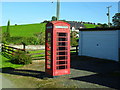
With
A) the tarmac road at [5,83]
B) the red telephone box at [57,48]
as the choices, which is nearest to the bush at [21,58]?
the red telephone box at [57,48]

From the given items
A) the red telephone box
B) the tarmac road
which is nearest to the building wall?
the red telephone box

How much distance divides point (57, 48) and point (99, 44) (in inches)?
322

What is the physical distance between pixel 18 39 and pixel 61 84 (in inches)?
1256

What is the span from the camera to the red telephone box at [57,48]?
9.94 metres

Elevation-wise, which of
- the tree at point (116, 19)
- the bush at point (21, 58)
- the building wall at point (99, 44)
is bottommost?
the bush at point (21, 58)

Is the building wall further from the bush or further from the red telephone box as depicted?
the red telephone box

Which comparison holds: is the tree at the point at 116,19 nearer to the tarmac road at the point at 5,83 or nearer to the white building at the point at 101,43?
the white building at the point at 101,43

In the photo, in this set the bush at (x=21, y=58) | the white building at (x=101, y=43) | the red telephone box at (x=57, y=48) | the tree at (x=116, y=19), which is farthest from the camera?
the tree at (x=116, y=19)

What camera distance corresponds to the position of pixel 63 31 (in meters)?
10.1

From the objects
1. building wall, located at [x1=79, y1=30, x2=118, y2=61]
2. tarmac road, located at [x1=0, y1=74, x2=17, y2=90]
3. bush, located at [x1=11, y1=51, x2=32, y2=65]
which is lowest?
tarmac road, located at [x1=0, y1=74, x2=17, y2=90]

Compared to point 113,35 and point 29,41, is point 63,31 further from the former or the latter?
Result: point 29,41

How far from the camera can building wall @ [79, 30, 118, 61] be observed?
1609cm

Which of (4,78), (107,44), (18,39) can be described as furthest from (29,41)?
(4,78)

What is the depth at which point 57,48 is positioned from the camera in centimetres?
1030
